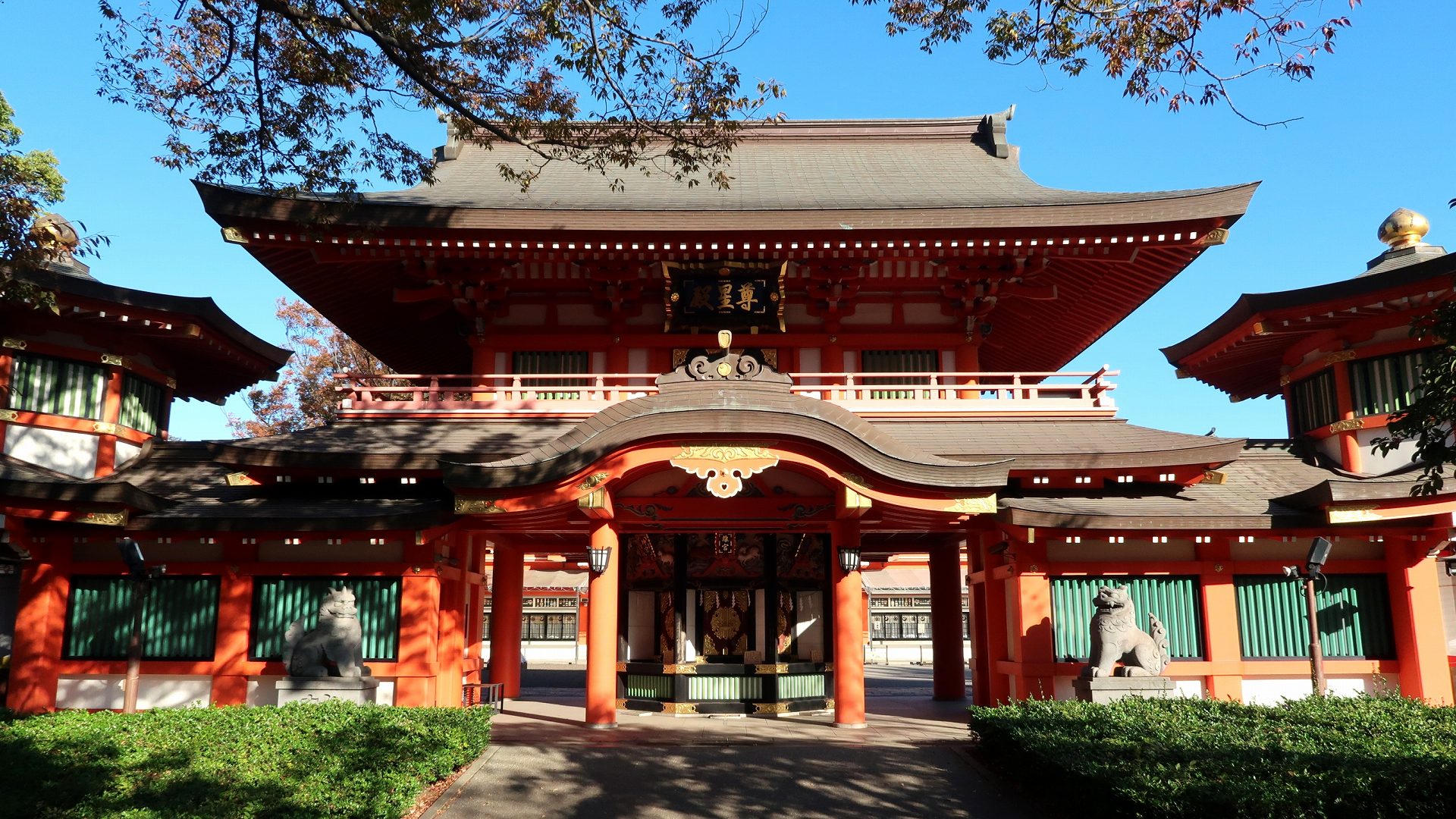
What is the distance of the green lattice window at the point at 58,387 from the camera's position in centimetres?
1471

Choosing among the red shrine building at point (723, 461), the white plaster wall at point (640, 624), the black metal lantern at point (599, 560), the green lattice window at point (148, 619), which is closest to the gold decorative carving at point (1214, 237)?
the red shrine building at point (723, 461)

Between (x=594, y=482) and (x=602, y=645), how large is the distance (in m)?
2.36

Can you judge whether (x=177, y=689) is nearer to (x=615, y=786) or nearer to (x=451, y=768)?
(x=451, y=768)

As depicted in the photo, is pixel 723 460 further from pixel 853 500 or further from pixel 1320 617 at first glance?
pixel 1320 617

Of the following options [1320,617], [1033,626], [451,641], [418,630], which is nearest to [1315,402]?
[1320,617]

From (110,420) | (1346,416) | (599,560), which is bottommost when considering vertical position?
(599,560)

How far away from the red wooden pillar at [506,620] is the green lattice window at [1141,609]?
10.3 m

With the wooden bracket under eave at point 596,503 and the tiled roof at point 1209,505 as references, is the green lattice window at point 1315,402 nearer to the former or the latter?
the tiled roof at point 1209,505

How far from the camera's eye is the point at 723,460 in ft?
42.0

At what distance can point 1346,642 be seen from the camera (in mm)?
14148

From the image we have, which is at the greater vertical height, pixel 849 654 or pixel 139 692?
pixel 849 654

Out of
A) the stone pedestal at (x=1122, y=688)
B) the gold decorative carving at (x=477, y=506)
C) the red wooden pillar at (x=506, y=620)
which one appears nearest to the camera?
the stone pedestal at (x=1122, y=688)

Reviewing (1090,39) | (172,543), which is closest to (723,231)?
(1090,39)

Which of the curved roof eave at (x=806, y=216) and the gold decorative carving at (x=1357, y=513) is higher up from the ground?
the curved roof eave at (x=806, y=216)
